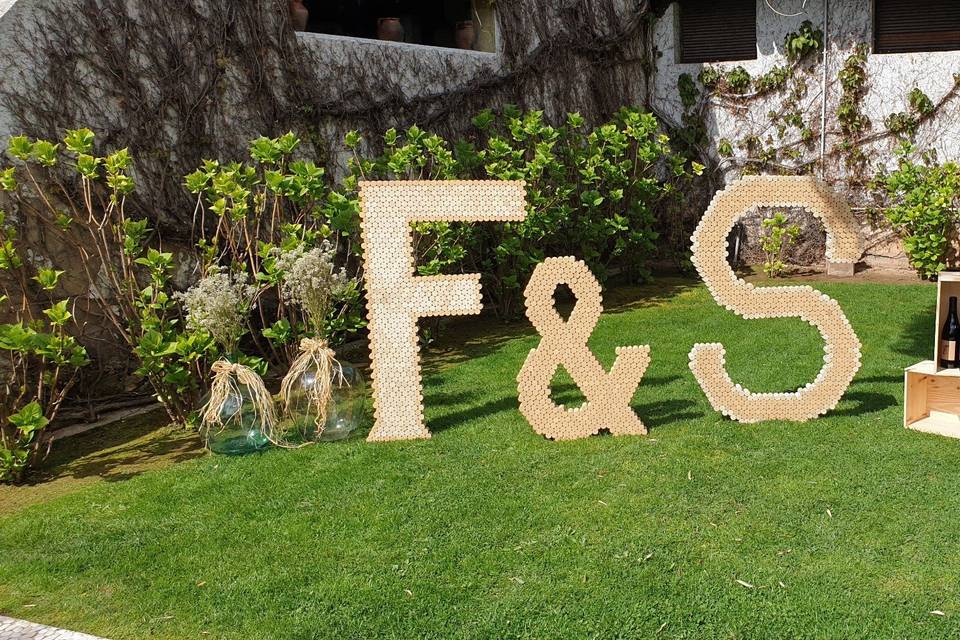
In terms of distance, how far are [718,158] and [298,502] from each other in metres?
8.95

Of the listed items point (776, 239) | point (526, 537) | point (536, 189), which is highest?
point (536, 189)

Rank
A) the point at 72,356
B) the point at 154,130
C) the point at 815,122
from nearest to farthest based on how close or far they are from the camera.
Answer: the point at 72,356 < the point at 154,130 < the point at 815,122

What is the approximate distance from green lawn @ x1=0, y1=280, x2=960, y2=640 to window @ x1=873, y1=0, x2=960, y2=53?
6.54 metres

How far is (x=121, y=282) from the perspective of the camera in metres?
6.16

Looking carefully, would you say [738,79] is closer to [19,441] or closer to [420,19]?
[420,19]

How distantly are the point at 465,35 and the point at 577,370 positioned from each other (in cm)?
629

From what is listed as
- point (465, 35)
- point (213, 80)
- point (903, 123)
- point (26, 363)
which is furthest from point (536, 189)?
point (26, 363)

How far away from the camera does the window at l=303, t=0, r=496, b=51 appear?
34.8 feet

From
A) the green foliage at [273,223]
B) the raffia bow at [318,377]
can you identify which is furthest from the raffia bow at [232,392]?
the green foliage at [273,223]

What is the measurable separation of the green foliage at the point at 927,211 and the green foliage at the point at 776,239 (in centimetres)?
116

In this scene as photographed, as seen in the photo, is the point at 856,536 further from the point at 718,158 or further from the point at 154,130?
the point at 718,158

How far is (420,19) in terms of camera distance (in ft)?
37.9

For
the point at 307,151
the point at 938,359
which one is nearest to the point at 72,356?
the point at 307,151

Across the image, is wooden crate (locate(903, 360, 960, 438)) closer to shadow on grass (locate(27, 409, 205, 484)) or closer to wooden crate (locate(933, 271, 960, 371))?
wooden crate (locate(933, 271, 960, 371))
